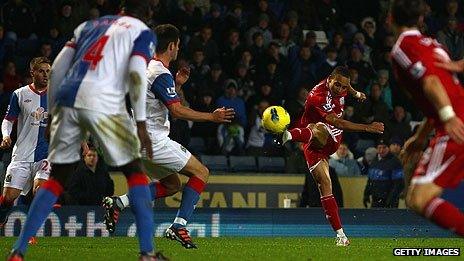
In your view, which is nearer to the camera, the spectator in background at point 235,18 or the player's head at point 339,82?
the player's head at point 339,82

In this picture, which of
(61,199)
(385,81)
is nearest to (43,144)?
(61,199)

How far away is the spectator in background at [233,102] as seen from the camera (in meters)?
20.4

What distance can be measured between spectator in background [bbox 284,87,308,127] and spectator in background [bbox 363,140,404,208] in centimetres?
207

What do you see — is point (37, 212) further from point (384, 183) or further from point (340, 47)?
point (340, 47)

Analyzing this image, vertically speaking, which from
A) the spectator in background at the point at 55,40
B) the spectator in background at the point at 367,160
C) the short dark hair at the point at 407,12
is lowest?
the spectator in background at the point at 367,160

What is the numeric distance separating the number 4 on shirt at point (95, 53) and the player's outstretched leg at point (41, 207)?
0.90 m

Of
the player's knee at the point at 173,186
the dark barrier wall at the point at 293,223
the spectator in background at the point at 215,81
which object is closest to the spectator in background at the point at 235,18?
the spectator in background at the point at 215,81

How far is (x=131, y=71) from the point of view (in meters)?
8.84

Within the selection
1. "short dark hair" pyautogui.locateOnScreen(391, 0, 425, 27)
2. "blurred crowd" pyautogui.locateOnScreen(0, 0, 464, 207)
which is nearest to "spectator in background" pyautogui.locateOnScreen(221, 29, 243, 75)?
"blurred crowd" pyautogui.locateOnScreen(0, 0, 464, 207)

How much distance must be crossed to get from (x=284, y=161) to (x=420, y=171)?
12293 millimetres

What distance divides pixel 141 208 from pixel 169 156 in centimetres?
315

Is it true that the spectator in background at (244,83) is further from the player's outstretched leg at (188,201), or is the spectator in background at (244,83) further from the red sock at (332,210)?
the player's outstretched leg at (188,201)

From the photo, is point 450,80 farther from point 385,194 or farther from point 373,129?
point 385,194

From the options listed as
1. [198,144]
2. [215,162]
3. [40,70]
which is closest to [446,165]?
[40,70]
